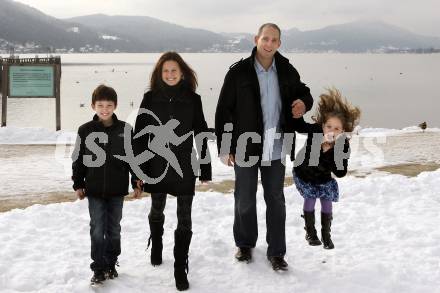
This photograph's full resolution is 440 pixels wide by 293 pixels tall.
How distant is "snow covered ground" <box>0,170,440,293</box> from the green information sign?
1164cm

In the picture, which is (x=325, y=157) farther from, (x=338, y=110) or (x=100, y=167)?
(x=100, y=167)

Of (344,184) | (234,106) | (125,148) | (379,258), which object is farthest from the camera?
(344,184)

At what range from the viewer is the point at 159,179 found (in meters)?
4.29

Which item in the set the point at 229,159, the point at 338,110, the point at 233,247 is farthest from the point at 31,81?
the point at 338,110

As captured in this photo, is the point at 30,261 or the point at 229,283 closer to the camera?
the point at 229,283

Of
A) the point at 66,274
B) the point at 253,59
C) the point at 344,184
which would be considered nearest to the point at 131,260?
the point at 66,274

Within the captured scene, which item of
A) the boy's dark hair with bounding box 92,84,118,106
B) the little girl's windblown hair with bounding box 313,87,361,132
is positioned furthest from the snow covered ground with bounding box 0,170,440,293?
the boy's dark hair with bounding box 92,84,118,106

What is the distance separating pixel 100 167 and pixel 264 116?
5.13 ft

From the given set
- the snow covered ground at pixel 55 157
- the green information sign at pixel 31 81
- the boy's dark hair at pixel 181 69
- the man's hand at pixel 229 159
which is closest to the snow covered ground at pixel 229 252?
the man's hand at pixel 229 159

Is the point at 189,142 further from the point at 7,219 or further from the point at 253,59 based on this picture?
the point at 7,219

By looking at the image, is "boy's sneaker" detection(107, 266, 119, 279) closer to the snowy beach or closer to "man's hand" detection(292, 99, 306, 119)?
the snowy beach

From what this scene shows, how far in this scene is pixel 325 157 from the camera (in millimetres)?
4637

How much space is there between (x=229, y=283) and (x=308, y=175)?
1.30 m

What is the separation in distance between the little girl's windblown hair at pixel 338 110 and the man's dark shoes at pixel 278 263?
142 cm
